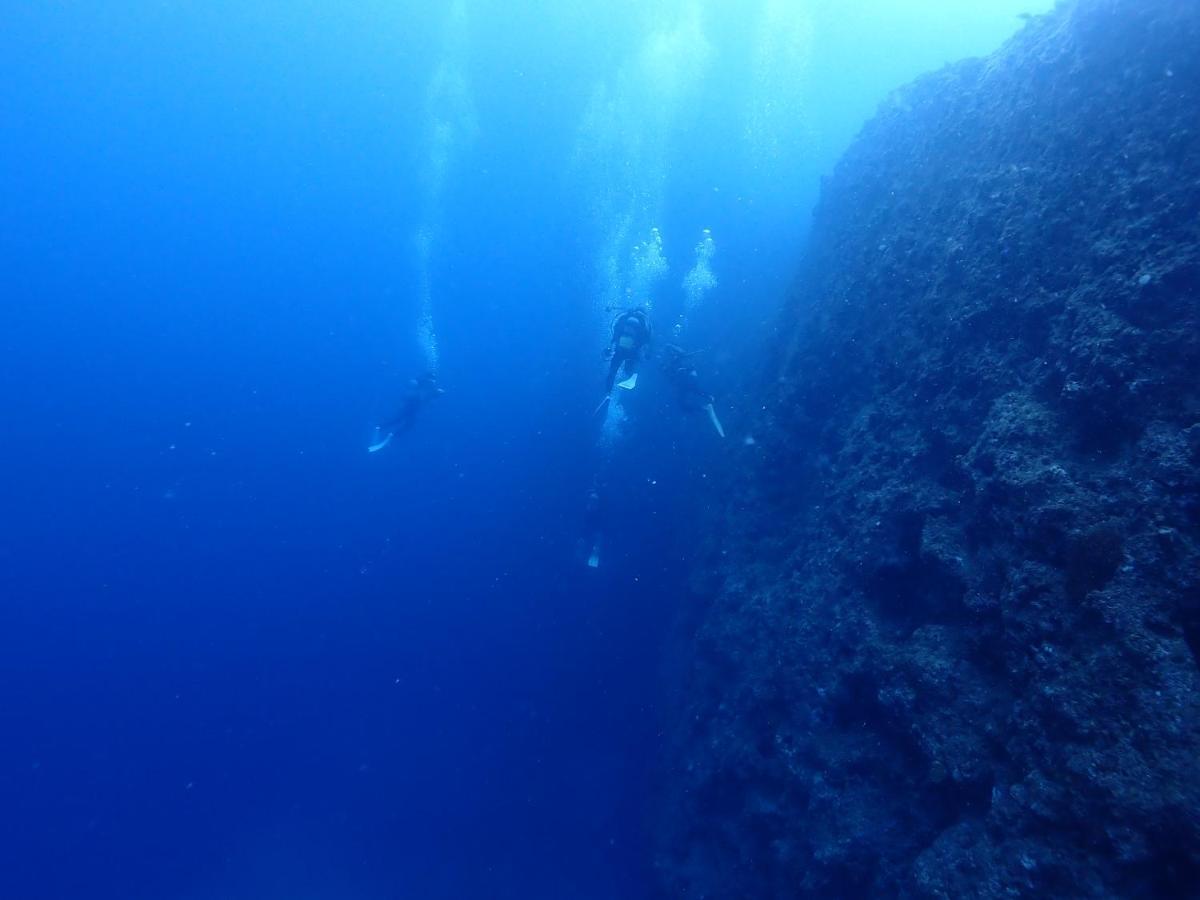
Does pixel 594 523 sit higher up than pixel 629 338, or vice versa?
pixel 629 338

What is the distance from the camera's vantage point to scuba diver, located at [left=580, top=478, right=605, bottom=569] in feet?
45.7

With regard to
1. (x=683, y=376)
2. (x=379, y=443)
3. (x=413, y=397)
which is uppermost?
(x=413, y=397)

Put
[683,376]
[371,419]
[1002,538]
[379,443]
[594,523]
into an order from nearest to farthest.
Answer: [1002,538] < [683,376] < [594,523] < [379,443] < [371,419]

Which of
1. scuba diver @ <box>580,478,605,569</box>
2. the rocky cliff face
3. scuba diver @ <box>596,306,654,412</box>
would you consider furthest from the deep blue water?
the rocky cliff face

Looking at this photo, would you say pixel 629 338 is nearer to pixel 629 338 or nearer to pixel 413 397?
pixel 629 338

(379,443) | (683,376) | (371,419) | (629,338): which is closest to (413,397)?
(379,443)

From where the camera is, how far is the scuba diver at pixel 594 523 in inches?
549

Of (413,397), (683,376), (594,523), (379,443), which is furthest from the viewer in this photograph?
(413,397)

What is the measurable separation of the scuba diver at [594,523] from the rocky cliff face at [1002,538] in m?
5.78

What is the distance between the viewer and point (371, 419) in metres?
24.9

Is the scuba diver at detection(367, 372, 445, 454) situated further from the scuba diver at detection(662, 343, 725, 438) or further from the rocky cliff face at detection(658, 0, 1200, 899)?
the rocky cliff face at detection(658, 0, 1200, 899)

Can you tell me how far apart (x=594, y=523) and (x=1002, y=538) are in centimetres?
1028

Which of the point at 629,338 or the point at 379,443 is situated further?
the point at 379,443

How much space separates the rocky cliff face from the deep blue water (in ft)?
14.8
